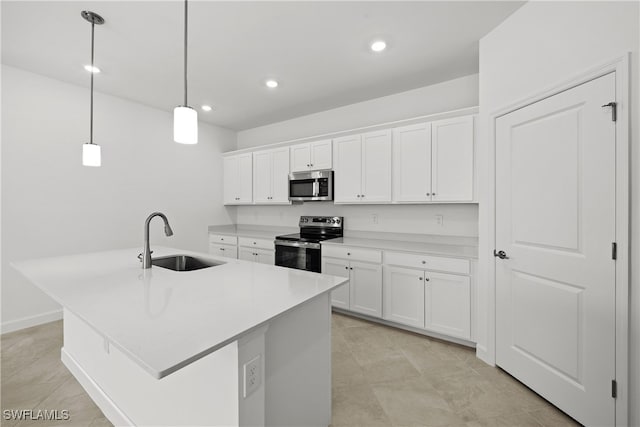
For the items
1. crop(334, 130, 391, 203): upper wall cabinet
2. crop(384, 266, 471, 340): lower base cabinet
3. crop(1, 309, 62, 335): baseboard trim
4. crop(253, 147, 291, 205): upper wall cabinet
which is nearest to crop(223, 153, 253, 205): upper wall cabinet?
crop(253, 147, 291, 205): upper wall cabinet

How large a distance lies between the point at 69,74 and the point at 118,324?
3.39 m

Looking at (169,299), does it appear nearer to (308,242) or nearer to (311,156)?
(308,242)

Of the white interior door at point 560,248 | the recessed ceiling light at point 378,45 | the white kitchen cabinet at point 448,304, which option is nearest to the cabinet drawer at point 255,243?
the white kitchen cabinet at point 448,304

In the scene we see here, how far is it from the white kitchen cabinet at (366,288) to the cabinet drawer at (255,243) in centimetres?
135

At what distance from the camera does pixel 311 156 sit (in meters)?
3.88

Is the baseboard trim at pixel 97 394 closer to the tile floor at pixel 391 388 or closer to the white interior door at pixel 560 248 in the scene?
the tile floor at pixel 391 388

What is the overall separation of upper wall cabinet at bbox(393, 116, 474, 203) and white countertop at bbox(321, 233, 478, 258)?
488 millimetres

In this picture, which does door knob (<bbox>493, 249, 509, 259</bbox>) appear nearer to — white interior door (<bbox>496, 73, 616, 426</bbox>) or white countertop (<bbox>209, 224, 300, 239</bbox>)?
white interior door (<bbox>496, 73, 616, 426</bbox>)

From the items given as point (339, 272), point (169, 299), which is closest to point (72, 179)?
point (169, 299)

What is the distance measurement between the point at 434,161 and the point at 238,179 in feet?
10.6

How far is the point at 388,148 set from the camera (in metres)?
3.23

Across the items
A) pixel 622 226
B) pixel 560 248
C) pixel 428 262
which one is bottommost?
pixel 428 262

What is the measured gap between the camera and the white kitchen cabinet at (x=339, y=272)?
325 cm

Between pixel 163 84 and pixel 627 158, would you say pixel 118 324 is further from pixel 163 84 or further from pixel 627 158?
pixel 163 84
